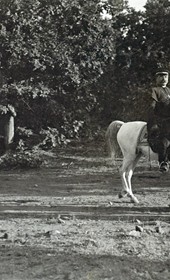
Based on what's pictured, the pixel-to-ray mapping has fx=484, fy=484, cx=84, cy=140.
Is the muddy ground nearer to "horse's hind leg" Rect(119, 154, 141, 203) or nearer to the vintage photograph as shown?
the vintage photograph

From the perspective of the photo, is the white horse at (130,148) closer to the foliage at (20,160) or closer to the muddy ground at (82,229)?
the muddy ground at (82,229)

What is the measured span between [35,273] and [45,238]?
1735 millimetres

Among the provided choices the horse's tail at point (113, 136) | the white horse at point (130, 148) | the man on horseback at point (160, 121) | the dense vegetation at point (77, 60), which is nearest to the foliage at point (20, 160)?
the dense vegetation at point (77, 60)

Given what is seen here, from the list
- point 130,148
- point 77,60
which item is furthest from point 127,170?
point 77,60

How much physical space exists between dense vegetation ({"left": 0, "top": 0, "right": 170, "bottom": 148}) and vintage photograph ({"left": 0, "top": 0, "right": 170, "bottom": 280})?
35mm

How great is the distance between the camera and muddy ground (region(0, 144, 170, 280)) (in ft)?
17.8

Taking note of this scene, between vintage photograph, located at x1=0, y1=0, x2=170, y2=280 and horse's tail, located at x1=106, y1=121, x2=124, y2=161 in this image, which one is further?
horse's tail, located at x1=106, y1=121, x2=124, y2=161

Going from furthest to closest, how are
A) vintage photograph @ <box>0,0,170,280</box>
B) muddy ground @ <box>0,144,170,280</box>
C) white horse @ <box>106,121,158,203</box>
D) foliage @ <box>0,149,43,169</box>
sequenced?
foliage @ <box>0,149,43,169</box>, white horse @ <box>106,121,158,203</box>, vintage photograph @ <box>0,0,170,280</box>, muddy ground @ <box>0,144,170,280</box>

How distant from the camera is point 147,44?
1688 centimetres

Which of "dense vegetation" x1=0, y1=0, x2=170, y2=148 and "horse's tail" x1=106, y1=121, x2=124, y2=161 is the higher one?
"dense vegetation" x1=0, y1=0, x2=170, y2=148

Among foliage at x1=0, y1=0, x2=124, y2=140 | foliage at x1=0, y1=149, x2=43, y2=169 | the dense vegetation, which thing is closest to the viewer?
foliage at x1=0, y1=0, x2=124, y2=140

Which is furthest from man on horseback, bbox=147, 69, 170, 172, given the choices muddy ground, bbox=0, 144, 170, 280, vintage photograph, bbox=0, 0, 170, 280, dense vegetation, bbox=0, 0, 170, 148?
dense vegetation, bbox=0, 0, 170, 148

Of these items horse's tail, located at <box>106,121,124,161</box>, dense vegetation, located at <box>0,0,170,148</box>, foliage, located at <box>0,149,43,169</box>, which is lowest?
foliage, located at <box>0,149,43,169</box>

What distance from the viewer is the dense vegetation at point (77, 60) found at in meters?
14.6
